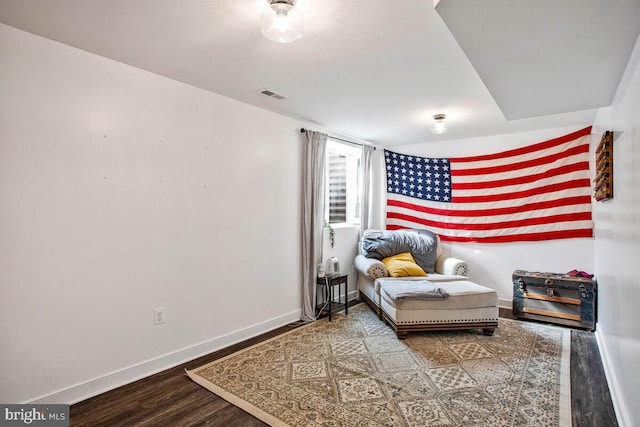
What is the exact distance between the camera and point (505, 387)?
2322mm

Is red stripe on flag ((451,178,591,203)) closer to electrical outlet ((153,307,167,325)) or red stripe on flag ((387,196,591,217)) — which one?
red stripe on flag ((387,196,591,217))

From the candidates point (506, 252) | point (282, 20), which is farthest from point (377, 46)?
point (506, 252)

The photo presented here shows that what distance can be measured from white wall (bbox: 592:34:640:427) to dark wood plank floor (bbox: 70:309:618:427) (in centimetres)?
11

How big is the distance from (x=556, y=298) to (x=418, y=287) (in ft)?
5.21

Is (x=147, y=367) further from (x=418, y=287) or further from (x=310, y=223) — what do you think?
(x=418, y=287)

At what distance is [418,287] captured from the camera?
3301mm

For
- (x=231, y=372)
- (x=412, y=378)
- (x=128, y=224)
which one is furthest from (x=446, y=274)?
(x=128, y=224)

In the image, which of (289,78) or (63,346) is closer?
(63,346)

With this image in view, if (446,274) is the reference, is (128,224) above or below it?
above

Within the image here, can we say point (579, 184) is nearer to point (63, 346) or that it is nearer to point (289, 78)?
point (289, 78)

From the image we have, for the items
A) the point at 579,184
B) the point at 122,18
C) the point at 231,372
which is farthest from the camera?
the point at 579,184

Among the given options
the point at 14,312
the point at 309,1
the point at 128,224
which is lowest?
the point at 14,312

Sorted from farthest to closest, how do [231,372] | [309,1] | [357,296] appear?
[357,296], [231,372], [309,1]

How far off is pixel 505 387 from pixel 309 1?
2.68 metres
